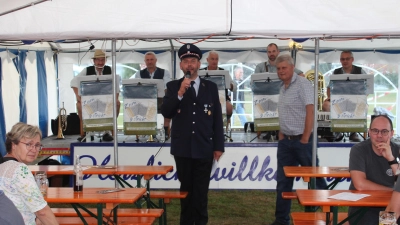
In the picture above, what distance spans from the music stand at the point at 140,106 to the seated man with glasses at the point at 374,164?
13.8 ft

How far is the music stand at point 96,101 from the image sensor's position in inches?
319

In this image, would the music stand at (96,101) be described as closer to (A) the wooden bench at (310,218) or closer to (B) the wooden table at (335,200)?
(A) the wooden bench at (310,218)

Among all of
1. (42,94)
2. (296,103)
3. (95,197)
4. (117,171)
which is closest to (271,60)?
(296,103)

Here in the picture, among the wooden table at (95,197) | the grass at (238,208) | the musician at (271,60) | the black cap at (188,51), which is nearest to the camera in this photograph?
the wooden table at (95,197)

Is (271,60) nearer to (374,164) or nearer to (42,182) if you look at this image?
(374,164)

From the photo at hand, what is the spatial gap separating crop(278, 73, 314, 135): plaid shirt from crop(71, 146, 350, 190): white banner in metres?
2.05

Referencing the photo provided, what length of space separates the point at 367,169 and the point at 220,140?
1646mm

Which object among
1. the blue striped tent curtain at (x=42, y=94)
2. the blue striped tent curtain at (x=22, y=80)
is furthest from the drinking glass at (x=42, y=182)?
the blue striped tent curtain at (x=42, y=94)

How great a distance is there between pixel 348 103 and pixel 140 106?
9.77 ft

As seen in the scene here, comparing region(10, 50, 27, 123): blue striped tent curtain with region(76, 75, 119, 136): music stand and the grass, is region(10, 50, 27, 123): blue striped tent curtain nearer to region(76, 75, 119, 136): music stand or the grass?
region(76, 75, 119, 136): music stand

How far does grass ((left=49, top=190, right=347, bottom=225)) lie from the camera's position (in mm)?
6914

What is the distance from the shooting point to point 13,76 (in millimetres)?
10820

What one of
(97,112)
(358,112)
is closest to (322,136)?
(358,112)
